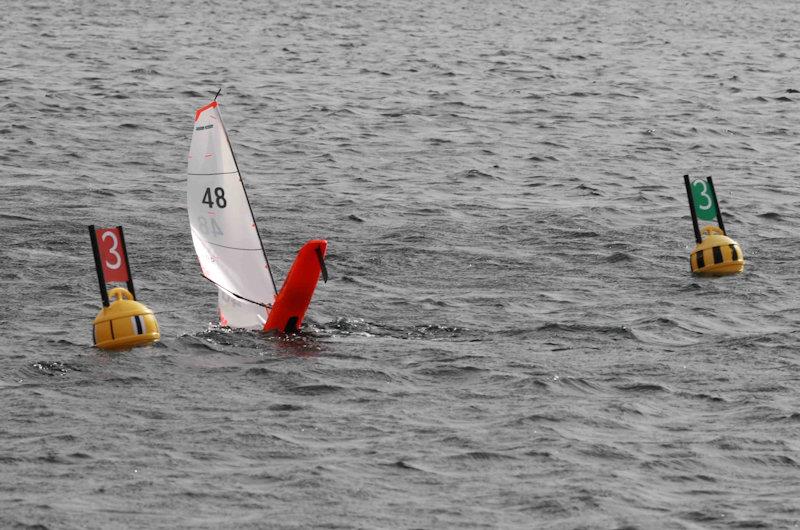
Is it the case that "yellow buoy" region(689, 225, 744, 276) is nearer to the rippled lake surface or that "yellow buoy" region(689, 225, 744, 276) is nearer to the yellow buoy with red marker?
the rippled lake surface

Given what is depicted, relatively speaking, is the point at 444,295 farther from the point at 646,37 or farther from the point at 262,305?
the point at 646,37

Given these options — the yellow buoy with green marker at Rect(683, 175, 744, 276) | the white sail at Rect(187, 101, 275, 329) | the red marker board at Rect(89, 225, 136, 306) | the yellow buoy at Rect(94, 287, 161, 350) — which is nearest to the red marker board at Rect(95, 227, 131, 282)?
the red marker board at Rect(89, 225, 136, 306)

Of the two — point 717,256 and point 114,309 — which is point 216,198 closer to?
point 114,309

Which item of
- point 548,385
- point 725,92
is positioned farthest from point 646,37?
point 548,385

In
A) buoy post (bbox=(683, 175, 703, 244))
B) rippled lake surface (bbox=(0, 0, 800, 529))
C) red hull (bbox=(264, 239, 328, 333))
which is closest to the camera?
rippled lake surface (bbox=(0, 0, 800, 529))

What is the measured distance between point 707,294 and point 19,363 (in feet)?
36.2

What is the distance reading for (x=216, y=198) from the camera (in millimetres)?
21281

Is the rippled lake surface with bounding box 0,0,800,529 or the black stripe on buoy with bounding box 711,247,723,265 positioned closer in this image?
the rippled lake surface with bounding box 0,0,800,529

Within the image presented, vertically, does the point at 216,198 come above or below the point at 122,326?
above

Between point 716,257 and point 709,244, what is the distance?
270 mm

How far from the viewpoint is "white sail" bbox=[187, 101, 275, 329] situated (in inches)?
833

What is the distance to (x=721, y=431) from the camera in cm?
1644

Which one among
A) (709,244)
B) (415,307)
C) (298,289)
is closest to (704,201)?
(709,244)

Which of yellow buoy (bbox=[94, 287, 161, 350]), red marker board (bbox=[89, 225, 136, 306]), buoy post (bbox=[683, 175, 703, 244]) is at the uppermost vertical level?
red marker board (bbox=[89, 225, 136, 306])
